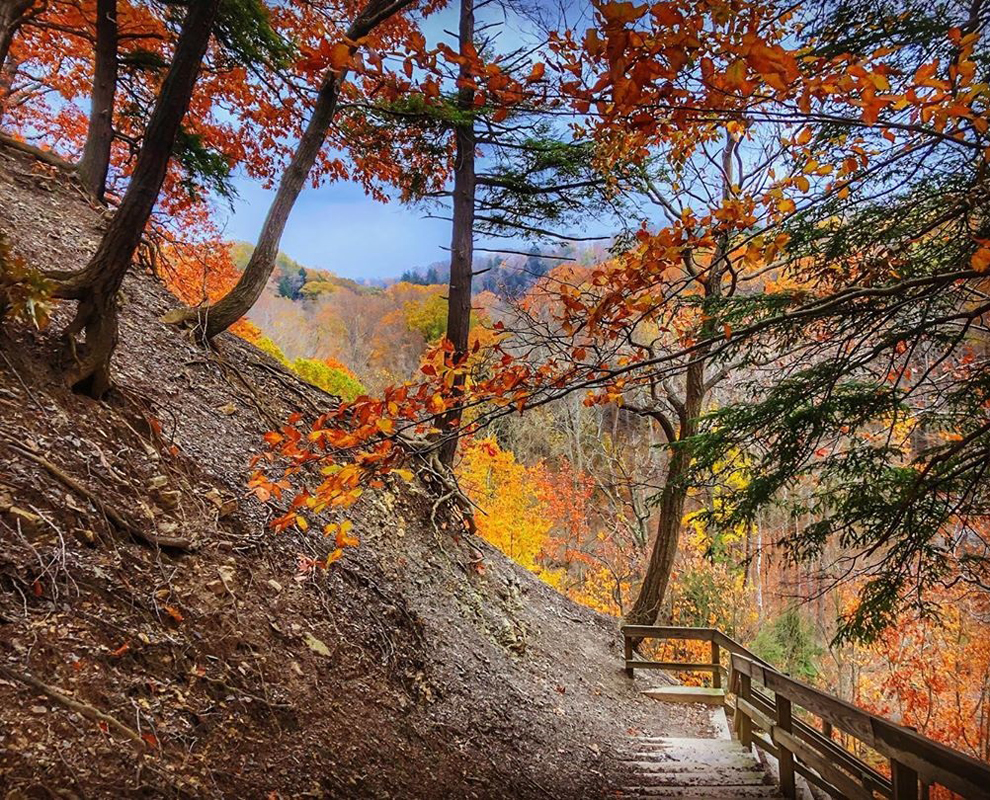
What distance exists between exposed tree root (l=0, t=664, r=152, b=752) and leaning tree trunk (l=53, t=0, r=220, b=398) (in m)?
2.18

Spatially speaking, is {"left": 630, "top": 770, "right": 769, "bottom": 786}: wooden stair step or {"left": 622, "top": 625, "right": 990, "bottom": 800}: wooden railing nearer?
{"left": 622, "top": 625, "right": 990, "bottom": 800}: wooden railing

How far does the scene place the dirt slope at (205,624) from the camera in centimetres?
242

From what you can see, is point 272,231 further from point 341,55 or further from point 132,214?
point 341,55

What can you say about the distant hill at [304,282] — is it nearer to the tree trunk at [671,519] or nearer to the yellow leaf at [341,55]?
the tree trunk at [671,519]

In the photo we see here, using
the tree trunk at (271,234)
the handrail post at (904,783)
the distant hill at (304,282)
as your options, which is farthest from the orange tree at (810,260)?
the distant hill at (304,282)

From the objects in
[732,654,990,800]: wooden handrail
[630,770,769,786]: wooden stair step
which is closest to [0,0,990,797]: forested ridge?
[630,770,769,786]: wooden stair step

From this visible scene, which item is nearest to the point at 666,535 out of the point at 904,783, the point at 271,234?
the point at 904,783

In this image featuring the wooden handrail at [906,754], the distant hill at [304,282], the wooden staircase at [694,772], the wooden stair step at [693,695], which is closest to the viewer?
the wooden handrail at [906,754]

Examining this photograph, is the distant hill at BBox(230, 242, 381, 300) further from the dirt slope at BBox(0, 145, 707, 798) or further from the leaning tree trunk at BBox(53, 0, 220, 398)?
the leaning tree trunk at BBox(53, 0, 220, 398)

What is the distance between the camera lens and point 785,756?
4012mm

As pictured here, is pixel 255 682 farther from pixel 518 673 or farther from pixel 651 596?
pixel 651 596

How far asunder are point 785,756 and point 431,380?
3.71 m

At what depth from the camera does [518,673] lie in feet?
21.2

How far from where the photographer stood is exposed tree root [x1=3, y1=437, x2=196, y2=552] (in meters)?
3.06
